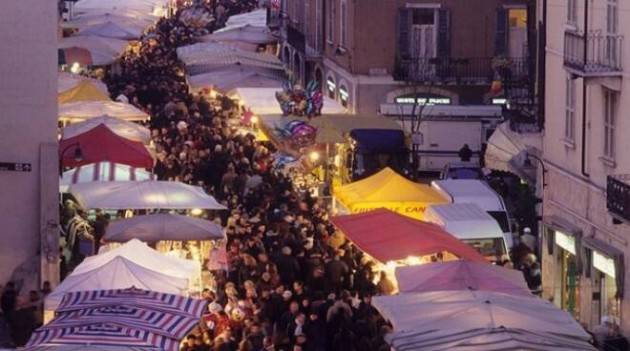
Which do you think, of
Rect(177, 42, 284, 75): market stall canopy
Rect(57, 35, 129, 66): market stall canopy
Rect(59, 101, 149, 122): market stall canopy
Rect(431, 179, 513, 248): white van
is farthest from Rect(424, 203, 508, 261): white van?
Rect(57, 35, 129, 66): market stall canopy

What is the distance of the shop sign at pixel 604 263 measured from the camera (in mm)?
23531

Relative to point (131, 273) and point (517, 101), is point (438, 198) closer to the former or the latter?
point (517, 101)

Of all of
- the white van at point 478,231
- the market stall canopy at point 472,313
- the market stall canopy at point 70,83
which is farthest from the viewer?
the market stall canopy at point 70,83

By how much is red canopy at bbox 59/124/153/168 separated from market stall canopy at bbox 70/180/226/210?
7.10ft

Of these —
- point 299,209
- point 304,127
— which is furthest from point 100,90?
point 299,209

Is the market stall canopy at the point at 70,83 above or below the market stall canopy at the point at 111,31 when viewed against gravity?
below

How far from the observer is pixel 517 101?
32.6 meters

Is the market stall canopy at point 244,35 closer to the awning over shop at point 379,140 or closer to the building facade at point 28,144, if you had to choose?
the awning over shop at point 379,140

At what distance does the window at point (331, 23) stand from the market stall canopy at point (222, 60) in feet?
5.18

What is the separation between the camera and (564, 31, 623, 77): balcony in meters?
23.5

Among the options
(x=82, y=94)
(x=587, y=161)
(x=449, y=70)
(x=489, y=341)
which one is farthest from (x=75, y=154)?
(x=489, y=341)

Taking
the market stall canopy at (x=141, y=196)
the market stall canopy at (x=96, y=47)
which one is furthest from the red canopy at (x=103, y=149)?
the market stall canopy at (x=96, y=47)

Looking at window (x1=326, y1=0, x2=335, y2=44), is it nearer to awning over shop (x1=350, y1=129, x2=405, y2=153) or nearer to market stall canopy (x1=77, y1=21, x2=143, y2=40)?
market stall canopy (x1=77, y1=21, x2=143, y2=40)

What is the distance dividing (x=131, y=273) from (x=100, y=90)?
707 inches
